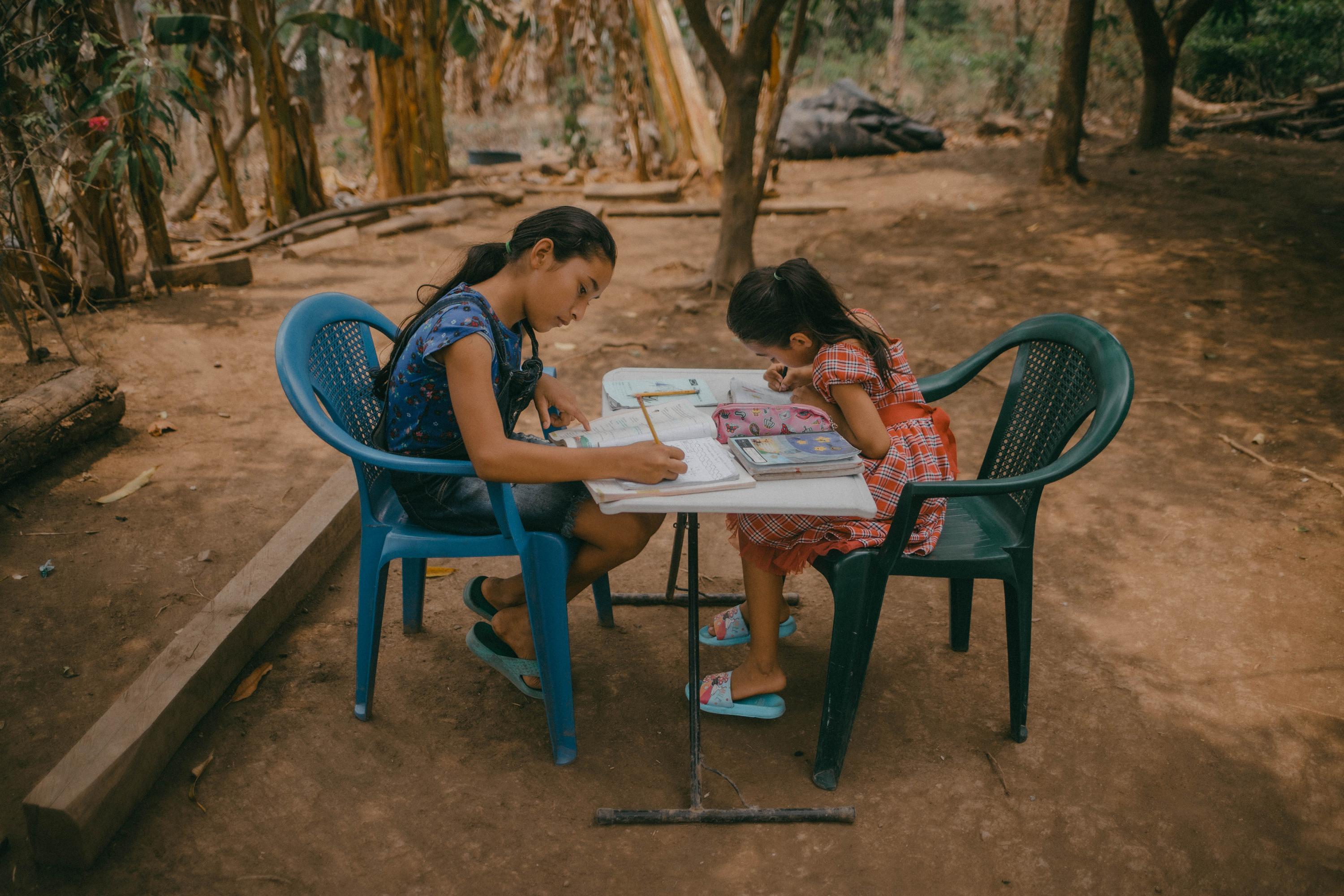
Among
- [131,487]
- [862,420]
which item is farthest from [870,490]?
[131,487]

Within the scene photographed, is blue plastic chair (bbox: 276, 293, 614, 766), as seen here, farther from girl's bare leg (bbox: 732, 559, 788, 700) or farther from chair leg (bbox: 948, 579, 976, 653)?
chair leg (bbox: 948, 579, 976, 653)

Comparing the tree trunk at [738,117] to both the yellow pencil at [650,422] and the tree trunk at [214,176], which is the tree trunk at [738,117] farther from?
the tree trunk at [214,176]

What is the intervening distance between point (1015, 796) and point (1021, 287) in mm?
4935

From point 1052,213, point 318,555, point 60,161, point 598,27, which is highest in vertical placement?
point 598,27

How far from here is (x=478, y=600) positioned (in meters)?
2.61

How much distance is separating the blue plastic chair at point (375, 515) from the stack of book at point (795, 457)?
0.53 meters

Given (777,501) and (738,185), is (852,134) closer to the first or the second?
(738,185)

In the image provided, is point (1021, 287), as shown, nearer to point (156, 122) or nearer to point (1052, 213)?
point (1052, 213)

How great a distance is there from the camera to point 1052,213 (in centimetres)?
786

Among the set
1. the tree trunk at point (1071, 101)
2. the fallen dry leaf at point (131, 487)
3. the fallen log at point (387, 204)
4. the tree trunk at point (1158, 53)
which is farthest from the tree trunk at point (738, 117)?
the tree trunk at point (1158, 53)

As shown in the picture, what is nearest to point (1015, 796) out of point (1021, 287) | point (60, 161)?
point (1021, 287)

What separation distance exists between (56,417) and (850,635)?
11.2 feet

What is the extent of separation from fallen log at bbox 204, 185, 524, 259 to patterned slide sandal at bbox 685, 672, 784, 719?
6318 millimetres

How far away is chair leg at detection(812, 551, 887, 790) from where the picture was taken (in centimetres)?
208
